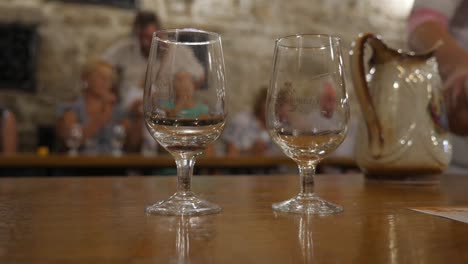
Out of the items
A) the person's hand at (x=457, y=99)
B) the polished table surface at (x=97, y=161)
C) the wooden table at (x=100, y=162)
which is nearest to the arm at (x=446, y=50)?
the person's hand at (x=457, y=99)

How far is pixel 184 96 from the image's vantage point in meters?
0.50

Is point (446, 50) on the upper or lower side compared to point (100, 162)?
upper

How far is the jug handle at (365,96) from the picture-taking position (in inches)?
28.1

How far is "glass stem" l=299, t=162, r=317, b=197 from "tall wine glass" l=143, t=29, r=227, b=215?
0.09 metres

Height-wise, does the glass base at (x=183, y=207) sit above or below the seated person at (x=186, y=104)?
below

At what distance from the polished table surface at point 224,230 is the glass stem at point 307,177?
0.13 feet

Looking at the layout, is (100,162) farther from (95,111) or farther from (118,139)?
(95,111)

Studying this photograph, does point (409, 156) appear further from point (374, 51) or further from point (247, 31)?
point (247, 31)

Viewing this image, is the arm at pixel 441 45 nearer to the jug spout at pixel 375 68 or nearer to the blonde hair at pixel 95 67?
the jug spout at pixel 375 68

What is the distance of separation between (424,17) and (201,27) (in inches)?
111

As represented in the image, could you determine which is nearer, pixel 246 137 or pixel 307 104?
pixel 307 104

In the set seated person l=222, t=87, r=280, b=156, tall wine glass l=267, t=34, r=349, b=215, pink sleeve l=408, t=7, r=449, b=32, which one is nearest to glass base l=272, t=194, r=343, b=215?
tall wine glass l=267, t=34, r=349, b=215

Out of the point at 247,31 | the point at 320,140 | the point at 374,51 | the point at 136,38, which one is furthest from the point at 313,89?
the point at 247,31

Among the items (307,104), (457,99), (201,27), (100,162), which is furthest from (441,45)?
(201,27)
